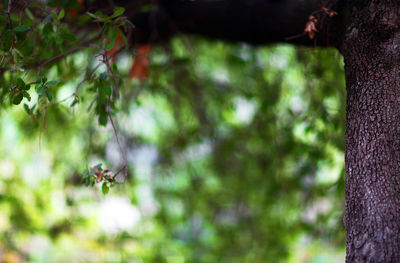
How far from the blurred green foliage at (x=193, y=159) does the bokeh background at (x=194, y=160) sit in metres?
0.01

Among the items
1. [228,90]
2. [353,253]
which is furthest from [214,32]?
[353,253]

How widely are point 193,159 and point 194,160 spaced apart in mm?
65

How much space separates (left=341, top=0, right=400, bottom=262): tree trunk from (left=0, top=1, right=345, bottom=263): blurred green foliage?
1.43 metres

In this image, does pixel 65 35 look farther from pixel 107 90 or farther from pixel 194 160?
pixel 194 160

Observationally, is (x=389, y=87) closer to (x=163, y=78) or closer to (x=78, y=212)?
(x=163, y=78)

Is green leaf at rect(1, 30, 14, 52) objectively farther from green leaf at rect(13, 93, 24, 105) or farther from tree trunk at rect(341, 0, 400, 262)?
tree trunk at rect(341, 0, 400, 262)

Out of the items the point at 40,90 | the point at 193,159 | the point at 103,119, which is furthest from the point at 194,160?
the point at 40,90

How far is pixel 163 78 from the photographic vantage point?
3916 millimetres

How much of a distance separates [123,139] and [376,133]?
2496mm

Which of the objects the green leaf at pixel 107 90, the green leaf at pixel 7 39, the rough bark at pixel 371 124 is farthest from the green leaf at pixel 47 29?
the rough bark at pixel 371 124

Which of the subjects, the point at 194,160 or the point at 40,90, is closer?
the point at 40,90

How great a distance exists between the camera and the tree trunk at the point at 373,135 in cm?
140

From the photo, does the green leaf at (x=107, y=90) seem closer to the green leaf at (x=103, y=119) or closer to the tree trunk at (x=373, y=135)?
the green leaf at (x=103, y=119)

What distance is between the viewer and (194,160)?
480 cm
